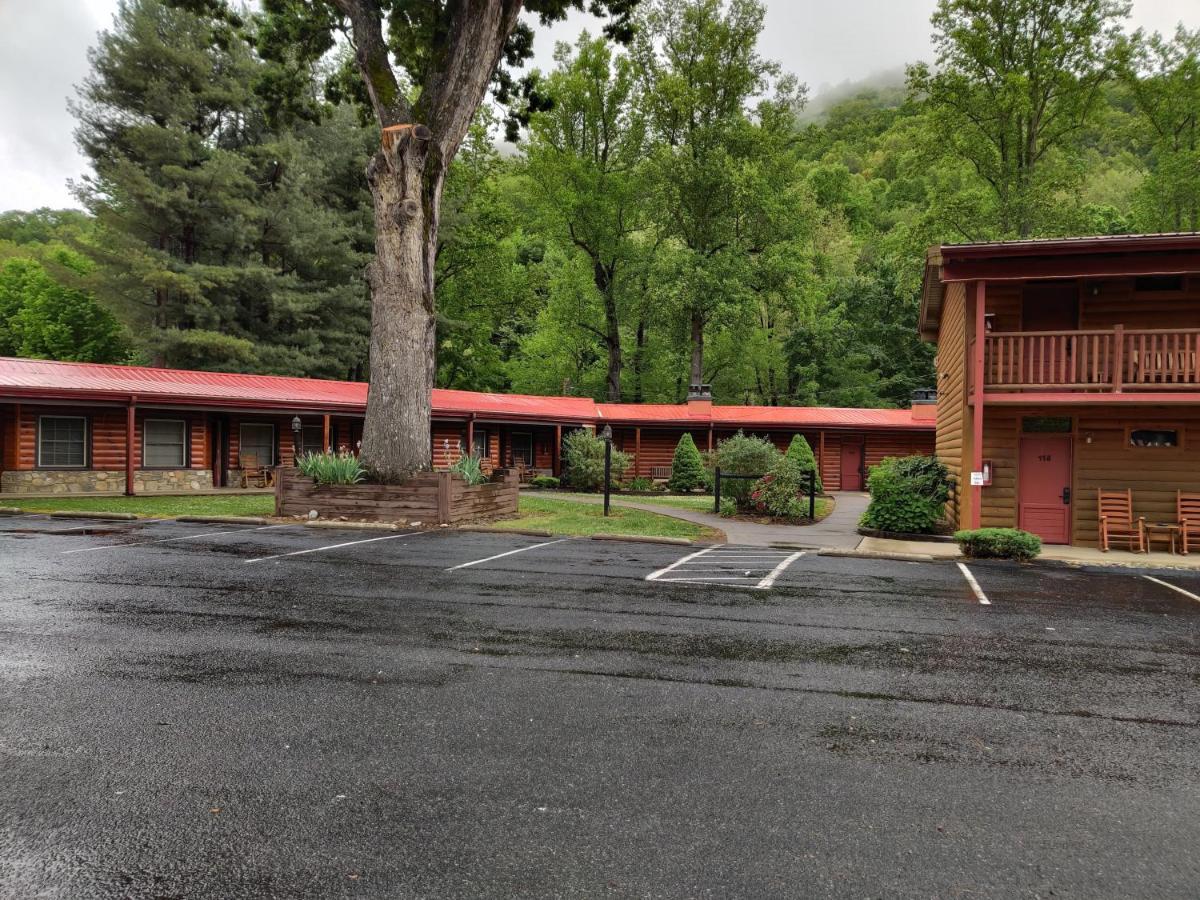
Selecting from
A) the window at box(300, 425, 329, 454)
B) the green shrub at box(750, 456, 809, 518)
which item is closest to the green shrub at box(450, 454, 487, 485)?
the green shrub at box(750, 456, 809, 518)

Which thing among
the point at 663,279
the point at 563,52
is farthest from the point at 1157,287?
the point at 563,52

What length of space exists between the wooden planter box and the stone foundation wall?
28.4ft

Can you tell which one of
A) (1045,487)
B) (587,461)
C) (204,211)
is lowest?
(1045,487)

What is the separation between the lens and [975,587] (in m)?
9.00

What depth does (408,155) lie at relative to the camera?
1498cm

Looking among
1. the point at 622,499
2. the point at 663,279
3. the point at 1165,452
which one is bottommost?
Answer: the point at 622,499

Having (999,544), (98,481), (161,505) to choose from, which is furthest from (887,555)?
(98,481)

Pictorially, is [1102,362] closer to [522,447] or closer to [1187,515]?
[1187,515]

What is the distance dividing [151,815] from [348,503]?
11.9m

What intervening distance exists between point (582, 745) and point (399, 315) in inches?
523

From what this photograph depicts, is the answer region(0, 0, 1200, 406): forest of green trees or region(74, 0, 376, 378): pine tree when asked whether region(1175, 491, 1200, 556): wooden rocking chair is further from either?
region(74, 0, 376, 378): pine tree

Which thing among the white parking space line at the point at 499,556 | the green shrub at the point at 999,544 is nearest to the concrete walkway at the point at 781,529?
the green shrub at the point at 999,544

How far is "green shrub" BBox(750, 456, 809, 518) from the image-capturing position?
56.6 feet

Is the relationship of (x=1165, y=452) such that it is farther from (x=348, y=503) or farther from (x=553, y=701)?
(x=348, y=503)
